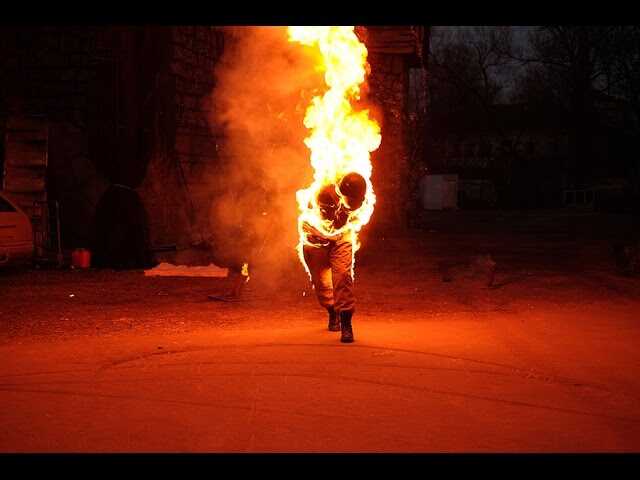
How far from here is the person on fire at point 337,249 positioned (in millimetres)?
7504

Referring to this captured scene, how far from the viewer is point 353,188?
7527 mm

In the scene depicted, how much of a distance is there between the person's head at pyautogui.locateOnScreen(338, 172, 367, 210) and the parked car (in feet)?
27.1

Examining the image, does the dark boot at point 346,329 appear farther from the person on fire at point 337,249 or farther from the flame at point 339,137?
the flame at point 339,137

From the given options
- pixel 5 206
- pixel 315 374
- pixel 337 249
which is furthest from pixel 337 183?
pixel 5 206

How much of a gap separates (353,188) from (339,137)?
118 centimetres

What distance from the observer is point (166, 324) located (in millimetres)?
8867

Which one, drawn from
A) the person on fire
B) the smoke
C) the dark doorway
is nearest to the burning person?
the person on fire

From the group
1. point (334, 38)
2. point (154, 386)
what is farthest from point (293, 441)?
point (334, 38)

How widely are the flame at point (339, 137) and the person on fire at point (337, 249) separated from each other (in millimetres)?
52

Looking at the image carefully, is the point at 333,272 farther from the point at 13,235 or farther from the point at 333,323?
the point at 13,235

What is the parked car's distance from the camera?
13062mm

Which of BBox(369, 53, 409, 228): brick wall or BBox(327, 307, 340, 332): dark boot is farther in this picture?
BBox(369, 53, 409, 228): brick wall

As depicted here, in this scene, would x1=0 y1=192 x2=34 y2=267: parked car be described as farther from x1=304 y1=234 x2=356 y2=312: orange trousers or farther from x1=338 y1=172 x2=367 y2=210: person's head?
x1=338 y1=172 x2=367 y2=210: person's head
